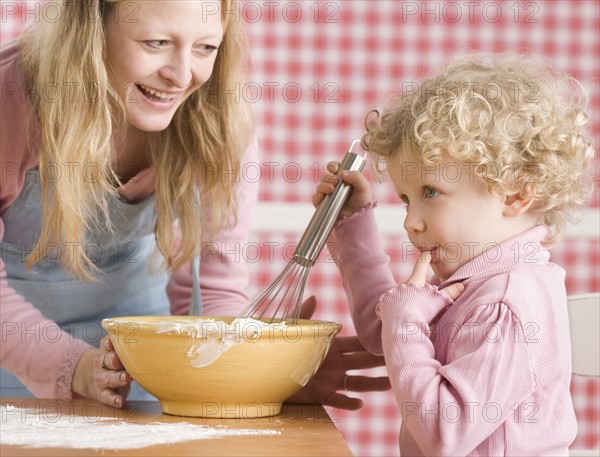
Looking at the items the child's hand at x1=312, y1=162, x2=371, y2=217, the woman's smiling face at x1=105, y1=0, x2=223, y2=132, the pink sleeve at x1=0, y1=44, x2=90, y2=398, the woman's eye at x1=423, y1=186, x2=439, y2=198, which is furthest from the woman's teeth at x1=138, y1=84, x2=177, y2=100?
the woman's eye at x1=423, y1=186, x2=439, y2=198

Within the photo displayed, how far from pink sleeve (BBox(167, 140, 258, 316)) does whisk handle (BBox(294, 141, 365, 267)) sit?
36cm

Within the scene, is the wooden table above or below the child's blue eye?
below

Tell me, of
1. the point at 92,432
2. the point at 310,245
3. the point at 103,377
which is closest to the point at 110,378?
the point at 103,377

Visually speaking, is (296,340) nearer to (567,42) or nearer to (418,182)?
(418,182)

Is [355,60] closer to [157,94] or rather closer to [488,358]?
[157,94]

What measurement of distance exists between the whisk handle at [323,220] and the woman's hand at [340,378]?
7.0 inches

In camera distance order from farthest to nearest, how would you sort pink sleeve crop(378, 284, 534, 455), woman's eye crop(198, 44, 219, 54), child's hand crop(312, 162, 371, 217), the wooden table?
woman's eye crop(198, 44, 219, 54)
child's hand crop(312, 162, 371, 217)
pink sleeve crop(378, 284, 534, 455)
the wooden table

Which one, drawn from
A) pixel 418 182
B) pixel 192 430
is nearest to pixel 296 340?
pixel 192 430

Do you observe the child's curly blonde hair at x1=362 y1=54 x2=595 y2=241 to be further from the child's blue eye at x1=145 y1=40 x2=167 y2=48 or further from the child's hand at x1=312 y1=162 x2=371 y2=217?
the child's blue eye at x1=145 y1=40 x2=167 y2=48

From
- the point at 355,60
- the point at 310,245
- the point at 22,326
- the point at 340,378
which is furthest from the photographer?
the point at 355,60

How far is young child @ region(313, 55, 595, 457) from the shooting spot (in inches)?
46.3

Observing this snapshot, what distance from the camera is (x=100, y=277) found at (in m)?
1.79

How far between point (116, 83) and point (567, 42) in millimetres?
2530

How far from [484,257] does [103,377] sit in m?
0.57
